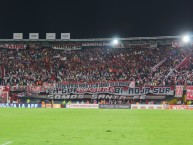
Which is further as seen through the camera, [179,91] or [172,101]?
[172,101]

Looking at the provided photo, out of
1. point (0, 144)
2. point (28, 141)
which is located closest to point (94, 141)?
point (28, 141)

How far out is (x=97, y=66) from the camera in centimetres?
6338

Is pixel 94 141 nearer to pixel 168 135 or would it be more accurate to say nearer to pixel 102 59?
pixel 168 135

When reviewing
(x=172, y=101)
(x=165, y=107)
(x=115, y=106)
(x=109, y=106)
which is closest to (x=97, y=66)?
(x=109, y=106)

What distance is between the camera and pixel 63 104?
177 ft

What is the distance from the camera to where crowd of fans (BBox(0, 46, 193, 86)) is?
5703cm

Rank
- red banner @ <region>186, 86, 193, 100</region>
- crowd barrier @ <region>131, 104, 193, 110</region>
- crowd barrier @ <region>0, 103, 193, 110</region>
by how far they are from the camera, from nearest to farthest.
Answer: crowd barrier @ <region>131, 104, 193, 110</region>
crowd barrier @ <region>0, 103, 193, 110</region>
red banner @ <region>186, 86, 193, 100</region>

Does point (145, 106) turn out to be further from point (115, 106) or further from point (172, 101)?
point (172, 101)

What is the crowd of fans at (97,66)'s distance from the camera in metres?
57.0

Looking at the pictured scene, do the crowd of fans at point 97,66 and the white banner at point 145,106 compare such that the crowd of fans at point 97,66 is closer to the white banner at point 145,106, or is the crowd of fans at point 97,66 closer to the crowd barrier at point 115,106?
the white banner at point 145,106

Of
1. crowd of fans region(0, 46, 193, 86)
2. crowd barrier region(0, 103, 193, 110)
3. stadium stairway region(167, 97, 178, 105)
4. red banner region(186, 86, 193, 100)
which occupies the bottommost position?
crowd barrier region(0, 103, 193, 110)

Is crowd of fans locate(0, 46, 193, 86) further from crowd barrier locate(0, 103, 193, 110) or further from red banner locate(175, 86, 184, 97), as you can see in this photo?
crowd barrier locate(0, 103, 193, 110)

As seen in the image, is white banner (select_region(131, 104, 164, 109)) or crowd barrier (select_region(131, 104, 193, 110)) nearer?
crowd barrier (select_region(131, 104, 193, 110))

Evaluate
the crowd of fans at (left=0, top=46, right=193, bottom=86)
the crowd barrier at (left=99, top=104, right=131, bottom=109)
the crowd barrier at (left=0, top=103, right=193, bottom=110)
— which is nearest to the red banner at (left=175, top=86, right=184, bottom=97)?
the crowd of fans at (left=0, top=46, right=193, bottom=86)
